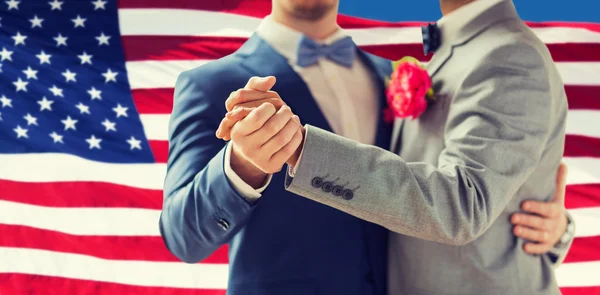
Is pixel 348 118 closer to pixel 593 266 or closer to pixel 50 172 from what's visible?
pixel 50 172

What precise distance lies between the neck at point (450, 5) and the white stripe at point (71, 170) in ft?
5.48

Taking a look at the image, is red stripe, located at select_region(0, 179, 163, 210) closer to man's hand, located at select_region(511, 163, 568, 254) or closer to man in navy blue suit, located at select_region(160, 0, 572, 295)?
man in navy blue suit, located at select_region(160, 0, 572, 295)

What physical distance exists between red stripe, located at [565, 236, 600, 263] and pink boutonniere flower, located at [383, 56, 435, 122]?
185cm

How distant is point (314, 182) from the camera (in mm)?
1038

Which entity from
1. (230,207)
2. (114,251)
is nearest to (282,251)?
(230,207)

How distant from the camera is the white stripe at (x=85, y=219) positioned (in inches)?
106

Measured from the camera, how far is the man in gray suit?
3.46 ft


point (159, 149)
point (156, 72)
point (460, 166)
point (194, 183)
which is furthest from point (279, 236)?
point (156, 72)

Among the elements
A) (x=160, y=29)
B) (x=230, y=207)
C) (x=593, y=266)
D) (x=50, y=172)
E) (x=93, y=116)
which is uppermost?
(x=230, y=207)

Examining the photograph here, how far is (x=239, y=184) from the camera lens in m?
1.18

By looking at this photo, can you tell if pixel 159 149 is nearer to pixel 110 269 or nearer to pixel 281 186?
pixel 110 269

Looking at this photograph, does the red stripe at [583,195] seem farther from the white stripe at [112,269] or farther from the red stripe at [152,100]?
the red stripe at [152,100]

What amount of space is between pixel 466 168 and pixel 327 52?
0.50 m

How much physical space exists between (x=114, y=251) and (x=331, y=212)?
1555mm
